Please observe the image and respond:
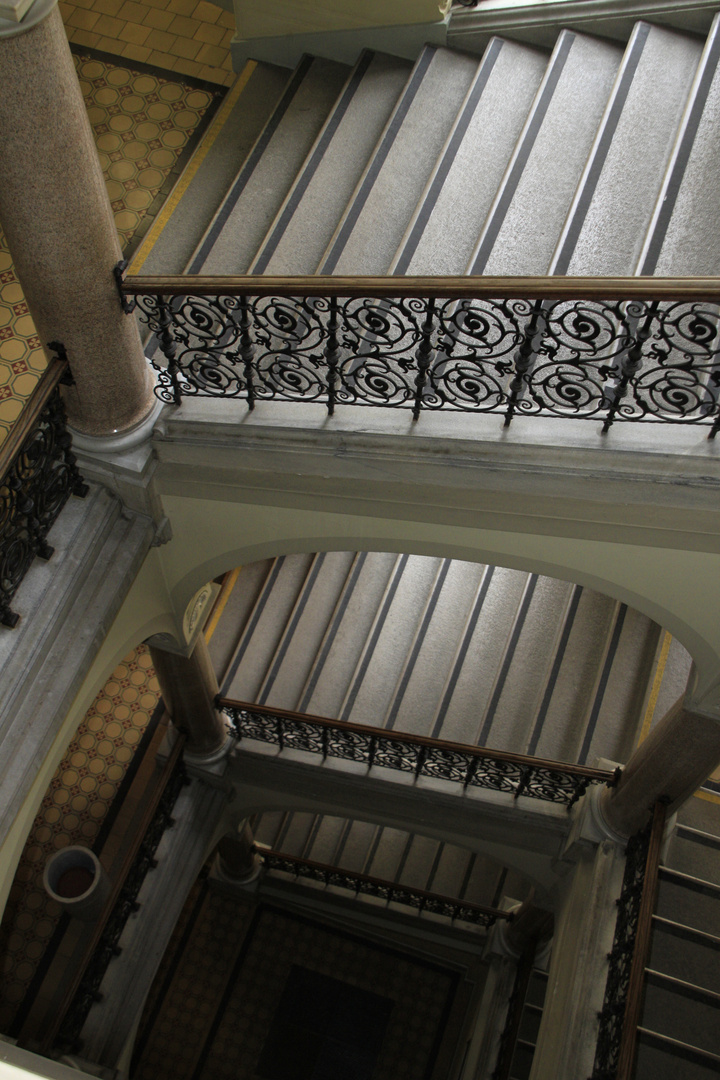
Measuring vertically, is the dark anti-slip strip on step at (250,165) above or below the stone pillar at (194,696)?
above

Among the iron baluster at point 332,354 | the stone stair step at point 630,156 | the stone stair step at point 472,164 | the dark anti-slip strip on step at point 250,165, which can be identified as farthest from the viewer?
the dark anti-slip strip on step at point 250,165

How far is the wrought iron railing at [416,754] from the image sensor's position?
18.0ft

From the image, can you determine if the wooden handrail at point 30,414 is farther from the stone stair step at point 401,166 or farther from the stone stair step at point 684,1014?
the stone stair step at point 684,1014

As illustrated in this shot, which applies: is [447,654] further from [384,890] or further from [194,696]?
[384,890]

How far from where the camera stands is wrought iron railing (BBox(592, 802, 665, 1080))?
417 centimetres

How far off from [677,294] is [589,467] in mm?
766

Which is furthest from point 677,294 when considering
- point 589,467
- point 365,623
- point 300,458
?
point 365,623

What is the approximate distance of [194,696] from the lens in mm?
5914

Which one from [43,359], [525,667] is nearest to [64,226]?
[43,359]

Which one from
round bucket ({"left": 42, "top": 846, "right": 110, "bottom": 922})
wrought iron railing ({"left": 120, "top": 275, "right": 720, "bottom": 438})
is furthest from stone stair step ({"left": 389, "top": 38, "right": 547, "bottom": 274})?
round bucket ({"left": 42, "top": 846, "right": 110, "bottom": 922})

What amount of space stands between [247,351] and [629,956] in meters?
3.72

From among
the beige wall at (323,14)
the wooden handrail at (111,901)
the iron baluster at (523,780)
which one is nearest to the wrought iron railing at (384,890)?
the iron baluster at (523,780)

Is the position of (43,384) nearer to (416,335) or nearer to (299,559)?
(416,335)

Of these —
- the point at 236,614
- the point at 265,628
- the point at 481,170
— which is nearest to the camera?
the point at 481,170
